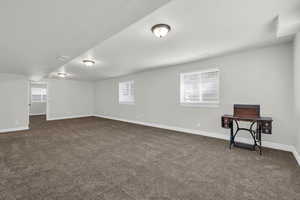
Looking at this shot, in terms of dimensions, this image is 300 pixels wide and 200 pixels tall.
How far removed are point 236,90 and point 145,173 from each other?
3.26 metres

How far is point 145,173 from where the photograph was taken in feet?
7.07

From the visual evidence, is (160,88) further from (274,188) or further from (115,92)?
(274,188)

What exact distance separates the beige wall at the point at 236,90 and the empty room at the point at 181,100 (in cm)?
2

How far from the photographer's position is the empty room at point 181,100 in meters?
1.71

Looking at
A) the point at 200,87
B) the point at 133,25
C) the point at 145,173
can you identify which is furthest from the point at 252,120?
the point at 133,25

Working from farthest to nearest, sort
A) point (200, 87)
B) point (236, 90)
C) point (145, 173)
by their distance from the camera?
point (200, 87) < point (236, 90) < point (145, 173)

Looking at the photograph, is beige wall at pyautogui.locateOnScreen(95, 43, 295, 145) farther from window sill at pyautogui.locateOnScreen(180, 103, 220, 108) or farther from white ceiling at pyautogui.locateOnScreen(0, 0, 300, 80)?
white ceiling at pyautogui.locateOnScreen(0, 0, 300, 80)

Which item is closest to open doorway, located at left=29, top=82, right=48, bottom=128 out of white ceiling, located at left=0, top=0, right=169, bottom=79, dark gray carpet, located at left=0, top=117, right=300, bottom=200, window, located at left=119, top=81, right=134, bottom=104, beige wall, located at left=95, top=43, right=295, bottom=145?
window, located at left=119, top=81, right=134, bottom=104

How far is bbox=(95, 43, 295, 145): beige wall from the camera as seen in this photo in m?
3.04

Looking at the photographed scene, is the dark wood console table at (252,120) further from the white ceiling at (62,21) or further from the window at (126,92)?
the window at (126,92)

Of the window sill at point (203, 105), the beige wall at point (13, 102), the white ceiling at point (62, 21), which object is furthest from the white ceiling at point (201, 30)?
the beige wall at point (13, 102)

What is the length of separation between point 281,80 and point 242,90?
78cm

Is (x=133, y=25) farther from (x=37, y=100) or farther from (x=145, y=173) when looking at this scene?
(x=37, y=100)

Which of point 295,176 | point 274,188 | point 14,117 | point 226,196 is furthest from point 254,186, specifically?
point 14,117
